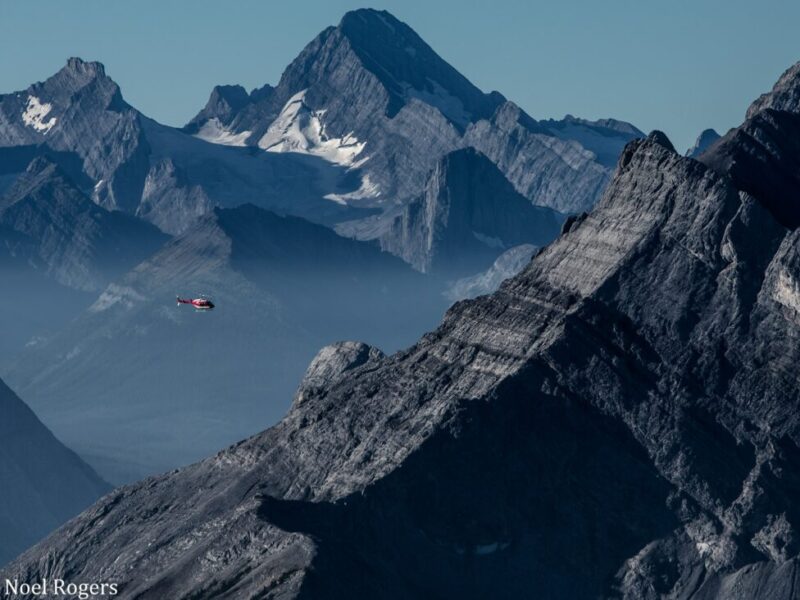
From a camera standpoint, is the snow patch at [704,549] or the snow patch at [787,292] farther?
the snow patch at [787,292]

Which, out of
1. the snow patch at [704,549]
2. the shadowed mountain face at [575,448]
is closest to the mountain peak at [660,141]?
the shadowed mountain face at [575,448]

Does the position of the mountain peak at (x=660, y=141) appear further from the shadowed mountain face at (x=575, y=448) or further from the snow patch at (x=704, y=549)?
the snow patch at (x=704, y=549)

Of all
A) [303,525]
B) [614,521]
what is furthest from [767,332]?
[303,525]

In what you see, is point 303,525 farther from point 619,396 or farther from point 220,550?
point 619,396

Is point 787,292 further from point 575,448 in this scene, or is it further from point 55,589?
point 55,589

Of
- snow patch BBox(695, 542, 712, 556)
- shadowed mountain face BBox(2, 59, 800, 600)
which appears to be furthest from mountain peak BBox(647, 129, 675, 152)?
snow patch BBox(695, 542, 712, 556)

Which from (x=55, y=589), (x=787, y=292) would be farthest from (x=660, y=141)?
(x=55, y=589)

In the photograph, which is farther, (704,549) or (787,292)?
(787,292)

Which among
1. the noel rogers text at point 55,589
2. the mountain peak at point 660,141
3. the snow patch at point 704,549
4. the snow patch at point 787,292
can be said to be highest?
the mountain peak at point 660,141
